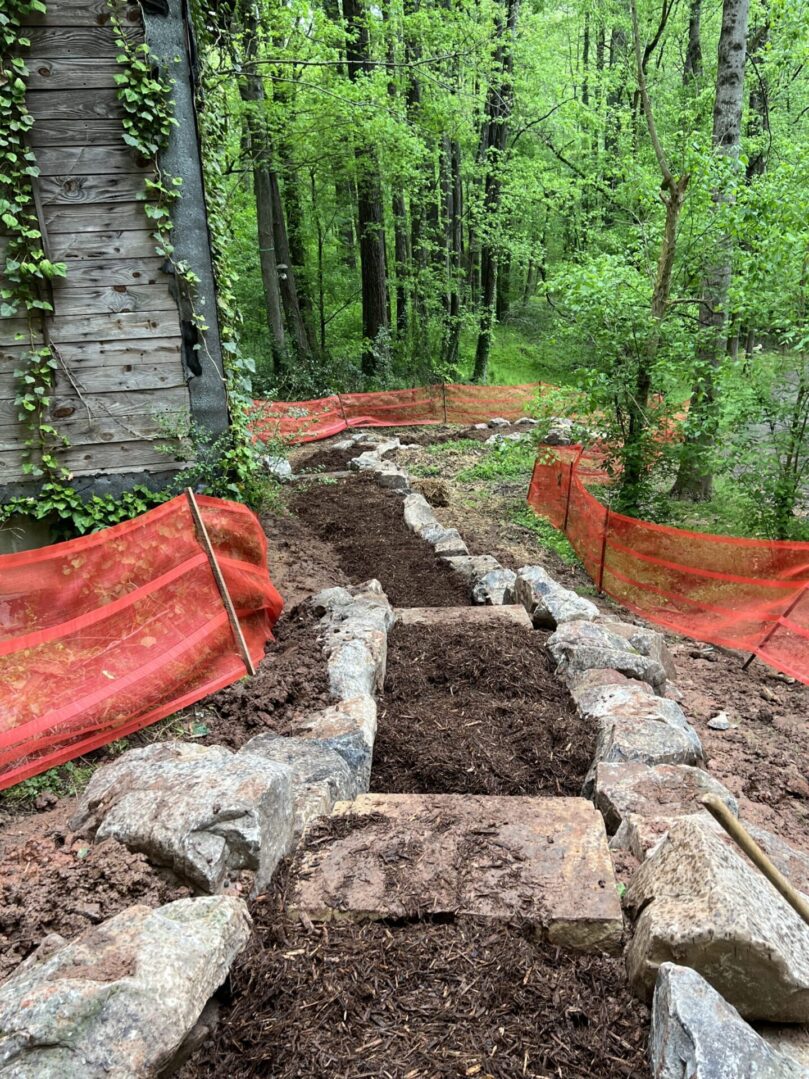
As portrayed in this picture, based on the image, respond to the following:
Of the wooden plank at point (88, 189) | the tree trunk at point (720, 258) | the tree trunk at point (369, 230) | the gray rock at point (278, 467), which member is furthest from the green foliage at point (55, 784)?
the tree trunk at point (369, 230)

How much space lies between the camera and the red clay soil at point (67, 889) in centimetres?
Answer: 207

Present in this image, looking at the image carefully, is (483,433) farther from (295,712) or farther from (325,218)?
(295,712)

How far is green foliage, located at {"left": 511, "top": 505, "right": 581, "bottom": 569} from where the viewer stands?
816 cm

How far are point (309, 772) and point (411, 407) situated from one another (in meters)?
13.8

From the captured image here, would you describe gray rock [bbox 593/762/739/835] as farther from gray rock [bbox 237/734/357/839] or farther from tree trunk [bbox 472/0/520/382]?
tree trunk [bbox 472/0/520/382]

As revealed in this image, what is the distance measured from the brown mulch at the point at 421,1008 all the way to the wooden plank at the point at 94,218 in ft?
16.6

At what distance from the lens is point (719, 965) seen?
1.71 metres

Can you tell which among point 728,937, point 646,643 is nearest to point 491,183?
point 646,643

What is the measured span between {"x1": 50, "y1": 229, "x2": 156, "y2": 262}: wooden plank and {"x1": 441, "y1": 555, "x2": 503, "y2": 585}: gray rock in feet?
12.2

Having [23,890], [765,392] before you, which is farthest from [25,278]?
[765,392]

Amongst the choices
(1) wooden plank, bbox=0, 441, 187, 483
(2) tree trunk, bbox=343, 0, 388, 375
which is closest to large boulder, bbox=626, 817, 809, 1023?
(1) wooden plank, bbox=0, 441, 187, 483

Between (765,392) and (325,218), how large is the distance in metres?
16.8

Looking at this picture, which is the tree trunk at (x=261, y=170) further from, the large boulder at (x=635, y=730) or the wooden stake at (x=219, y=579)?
the large boulder at (x=635, y=730)

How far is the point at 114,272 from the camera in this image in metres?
5.32
